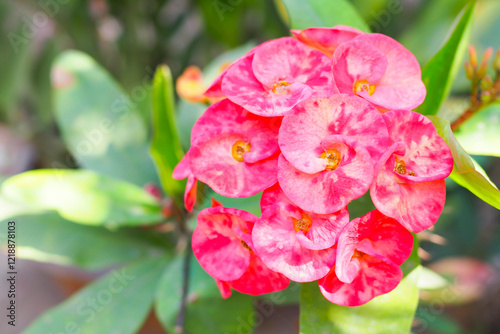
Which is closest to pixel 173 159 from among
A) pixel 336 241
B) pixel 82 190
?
pixel 82 190

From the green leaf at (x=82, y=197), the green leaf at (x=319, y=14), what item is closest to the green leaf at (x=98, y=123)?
the green leaf at (x=82, y=197)

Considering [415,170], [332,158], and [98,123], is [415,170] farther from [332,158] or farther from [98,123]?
[98,123]

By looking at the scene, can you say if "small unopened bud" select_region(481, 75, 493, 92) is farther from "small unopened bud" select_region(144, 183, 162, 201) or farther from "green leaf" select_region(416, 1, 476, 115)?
"small unopened bud" select_region(144, 183, 162, 201)

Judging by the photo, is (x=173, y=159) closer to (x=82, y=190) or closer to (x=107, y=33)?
(x=82, y=190)

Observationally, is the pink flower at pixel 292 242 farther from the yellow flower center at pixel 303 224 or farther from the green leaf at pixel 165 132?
the green leaf at pixel 165 132

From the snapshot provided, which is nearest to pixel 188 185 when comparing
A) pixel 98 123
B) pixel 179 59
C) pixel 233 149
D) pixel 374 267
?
pixel 233 149

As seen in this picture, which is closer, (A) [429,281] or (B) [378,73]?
(B) [378,73]
